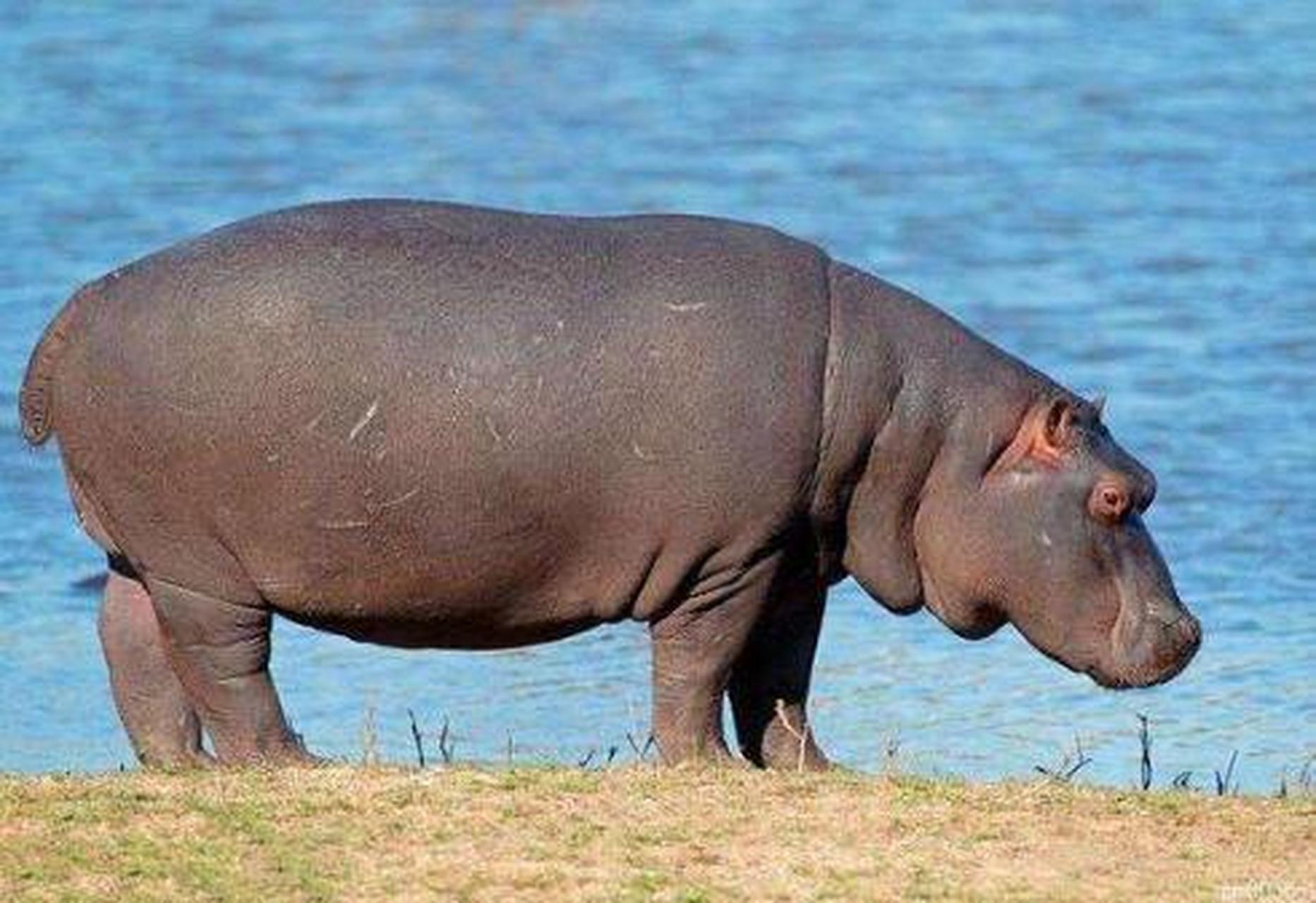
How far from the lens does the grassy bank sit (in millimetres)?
7262

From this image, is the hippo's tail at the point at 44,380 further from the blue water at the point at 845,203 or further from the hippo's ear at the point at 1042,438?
the hippo's ear at the point at 1042,438

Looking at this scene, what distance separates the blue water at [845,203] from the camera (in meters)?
10.8

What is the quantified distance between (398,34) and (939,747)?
47.4ft

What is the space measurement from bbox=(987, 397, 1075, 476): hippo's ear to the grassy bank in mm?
986

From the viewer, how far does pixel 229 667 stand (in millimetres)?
8727

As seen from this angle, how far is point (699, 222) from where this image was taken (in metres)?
9.06

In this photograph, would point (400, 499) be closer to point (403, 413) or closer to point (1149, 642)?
point (403, 413)

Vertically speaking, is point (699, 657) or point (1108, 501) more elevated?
point (1108, 501)

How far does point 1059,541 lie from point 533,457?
4.07 ft

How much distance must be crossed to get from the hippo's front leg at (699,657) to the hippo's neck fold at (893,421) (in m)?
0.26

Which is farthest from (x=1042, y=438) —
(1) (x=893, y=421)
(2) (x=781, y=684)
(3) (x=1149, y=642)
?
(2) (x=781, y=684)

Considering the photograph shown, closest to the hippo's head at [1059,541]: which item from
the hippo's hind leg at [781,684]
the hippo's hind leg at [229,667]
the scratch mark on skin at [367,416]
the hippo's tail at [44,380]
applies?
the hippo's hind leg at [781,684]

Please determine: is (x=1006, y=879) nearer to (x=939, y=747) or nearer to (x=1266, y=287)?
(x=939, y=747)

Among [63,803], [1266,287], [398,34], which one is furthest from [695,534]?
[398,34]
